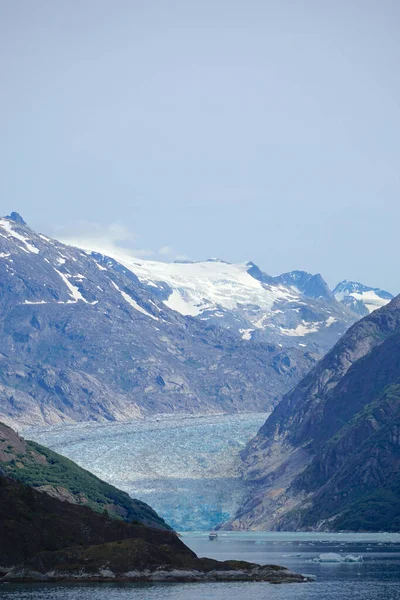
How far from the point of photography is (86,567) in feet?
484

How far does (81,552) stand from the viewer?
149 m

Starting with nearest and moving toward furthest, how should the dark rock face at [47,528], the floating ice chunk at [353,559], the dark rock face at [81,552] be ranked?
the dark rock face at [81,552] < the dark rock face at [47,528] < the floating ice chunk at [353,559]

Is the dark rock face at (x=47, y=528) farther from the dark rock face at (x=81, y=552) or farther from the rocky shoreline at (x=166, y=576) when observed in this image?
the rocky shoreline at (x=166, y=576)

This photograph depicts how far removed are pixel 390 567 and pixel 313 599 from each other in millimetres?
40406

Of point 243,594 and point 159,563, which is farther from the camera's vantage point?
point 159,563

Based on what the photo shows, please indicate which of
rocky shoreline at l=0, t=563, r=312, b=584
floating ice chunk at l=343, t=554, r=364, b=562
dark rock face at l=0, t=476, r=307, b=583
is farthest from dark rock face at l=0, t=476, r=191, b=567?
floating ice chunk at l=343, t=554, r=364, b=562

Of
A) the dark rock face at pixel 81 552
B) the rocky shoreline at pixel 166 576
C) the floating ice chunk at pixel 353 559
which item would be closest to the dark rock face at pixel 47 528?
the dark rock face at pixel 81 552

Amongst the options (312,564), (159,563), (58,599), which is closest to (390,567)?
(312,564)

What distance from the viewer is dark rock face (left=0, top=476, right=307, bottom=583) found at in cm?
14625

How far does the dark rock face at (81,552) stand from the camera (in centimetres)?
14625

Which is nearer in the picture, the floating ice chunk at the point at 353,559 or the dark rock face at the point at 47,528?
the dark rock face at the point at 47,528

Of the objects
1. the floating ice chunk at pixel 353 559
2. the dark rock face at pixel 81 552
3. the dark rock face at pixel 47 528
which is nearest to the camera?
the dark rock face at pixel 81 552

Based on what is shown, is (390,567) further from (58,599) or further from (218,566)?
(58,599)

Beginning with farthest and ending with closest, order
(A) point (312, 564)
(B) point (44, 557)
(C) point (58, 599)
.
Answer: (A) point (312, 564) < (B) point (44, 557) < (C) point (58, 599)
